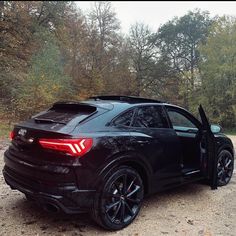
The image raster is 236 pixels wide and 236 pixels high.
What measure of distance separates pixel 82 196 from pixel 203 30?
1489 inches

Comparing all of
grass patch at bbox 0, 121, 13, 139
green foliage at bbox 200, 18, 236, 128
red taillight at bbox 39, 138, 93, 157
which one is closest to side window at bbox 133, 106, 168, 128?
red taillight at bbox 39, 138, 93, 157

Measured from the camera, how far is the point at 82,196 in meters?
3.63

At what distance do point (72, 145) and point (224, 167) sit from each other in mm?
3524

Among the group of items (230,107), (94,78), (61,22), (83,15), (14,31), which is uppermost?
(83,15)

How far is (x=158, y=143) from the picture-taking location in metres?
4.49

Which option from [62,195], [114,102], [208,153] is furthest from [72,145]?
[208,153]

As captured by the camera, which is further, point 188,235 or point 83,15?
point 83,15

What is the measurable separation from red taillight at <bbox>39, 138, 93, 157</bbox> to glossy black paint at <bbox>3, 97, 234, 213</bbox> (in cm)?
5

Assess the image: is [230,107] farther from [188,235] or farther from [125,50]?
[188,235]

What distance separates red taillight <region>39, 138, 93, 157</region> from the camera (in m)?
3.60

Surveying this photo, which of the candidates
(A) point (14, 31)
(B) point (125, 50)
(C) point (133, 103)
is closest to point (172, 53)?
(B) point (125, 50)

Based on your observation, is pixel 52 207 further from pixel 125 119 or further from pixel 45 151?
pixel 125 119

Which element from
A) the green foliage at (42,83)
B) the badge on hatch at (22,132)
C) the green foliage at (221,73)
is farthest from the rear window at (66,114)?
the green foliage at (221,73)

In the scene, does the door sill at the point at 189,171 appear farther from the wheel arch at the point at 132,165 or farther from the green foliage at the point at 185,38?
the green foliage at the point at 185,38
